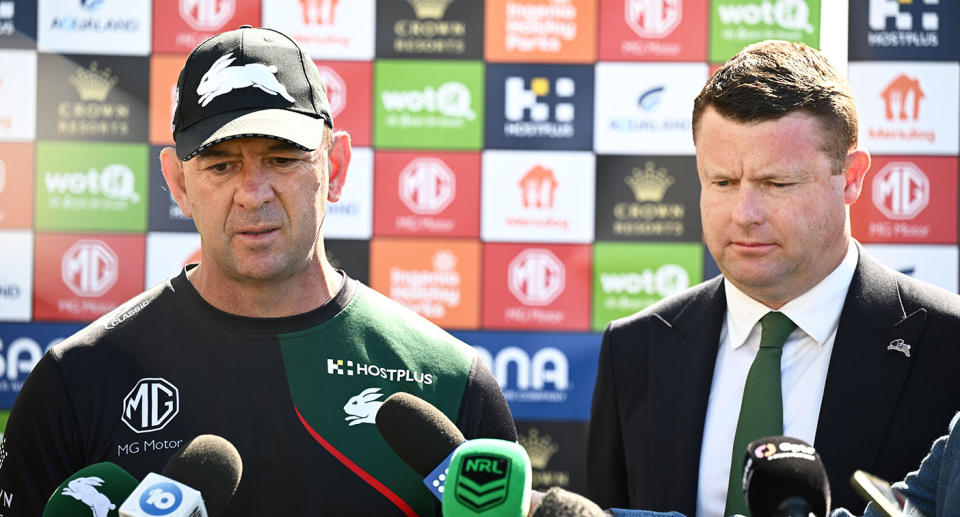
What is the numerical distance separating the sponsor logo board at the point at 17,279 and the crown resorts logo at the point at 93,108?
1.05 feet

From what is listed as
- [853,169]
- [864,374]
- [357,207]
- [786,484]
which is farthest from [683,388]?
[357,207]

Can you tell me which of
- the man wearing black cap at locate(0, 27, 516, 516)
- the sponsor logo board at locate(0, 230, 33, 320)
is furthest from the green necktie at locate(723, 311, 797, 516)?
the sponsor logo board at locate(0, 230, 33, 320)

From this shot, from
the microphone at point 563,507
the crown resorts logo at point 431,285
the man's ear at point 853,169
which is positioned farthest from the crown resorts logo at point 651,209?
the microphone at point 563,507

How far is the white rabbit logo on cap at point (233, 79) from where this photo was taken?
1302mm

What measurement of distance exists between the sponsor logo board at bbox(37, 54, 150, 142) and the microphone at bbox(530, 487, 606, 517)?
2.30 metres

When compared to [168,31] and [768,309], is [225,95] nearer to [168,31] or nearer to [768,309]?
[768,309]

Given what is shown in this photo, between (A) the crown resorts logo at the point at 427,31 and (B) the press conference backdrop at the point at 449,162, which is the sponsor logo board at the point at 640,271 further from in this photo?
(A) the crown resorts logo at the point at 427,31

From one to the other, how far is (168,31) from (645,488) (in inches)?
76.0

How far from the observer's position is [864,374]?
4.81 feet

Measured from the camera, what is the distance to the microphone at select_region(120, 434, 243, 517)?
0.83m

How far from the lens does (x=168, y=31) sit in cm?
280

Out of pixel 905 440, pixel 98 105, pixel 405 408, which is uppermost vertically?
pixel 98 105

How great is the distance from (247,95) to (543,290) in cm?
160

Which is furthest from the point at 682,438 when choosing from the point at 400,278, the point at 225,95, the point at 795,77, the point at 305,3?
the point at 305,3
